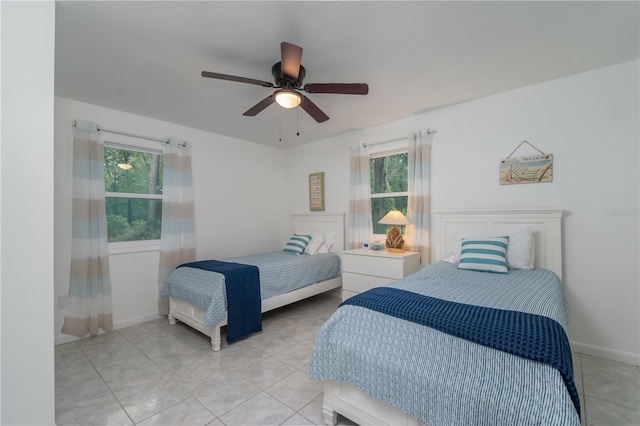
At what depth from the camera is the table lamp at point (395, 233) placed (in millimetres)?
3232

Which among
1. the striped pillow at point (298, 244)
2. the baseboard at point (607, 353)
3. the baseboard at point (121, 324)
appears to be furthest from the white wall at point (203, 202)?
the baseboard at point (607, 353)

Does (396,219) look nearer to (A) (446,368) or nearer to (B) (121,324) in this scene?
(A) (446,368)

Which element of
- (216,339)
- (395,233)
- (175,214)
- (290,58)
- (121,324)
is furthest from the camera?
(175,214)

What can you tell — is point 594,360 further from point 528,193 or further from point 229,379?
point 229,379

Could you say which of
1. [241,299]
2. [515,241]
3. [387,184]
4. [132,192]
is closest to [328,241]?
[387,184]

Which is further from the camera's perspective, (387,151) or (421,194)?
(387,151)

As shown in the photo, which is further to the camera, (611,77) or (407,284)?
(611,77)

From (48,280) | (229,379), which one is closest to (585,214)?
(229,379)

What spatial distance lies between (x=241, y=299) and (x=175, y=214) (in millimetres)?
1555

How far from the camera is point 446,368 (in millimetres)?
1147

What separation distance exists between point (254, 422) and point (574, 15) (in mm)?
3149

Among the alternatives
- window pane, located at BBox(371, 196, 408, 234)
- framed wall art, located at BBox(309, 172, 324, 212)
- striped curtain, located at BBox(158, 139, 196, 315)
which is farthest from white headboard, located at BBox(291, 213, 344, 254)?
striped curtain, located at BBox(158, 139, 196, 315)

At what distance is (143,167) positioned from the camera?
3.38m

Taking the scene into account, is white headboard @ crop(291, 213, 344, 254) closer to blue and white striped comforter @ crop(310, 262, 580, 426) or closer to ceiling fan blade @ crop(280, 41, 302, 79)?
blue and white striped comforter @ crop(310, 262, 580, 426)
